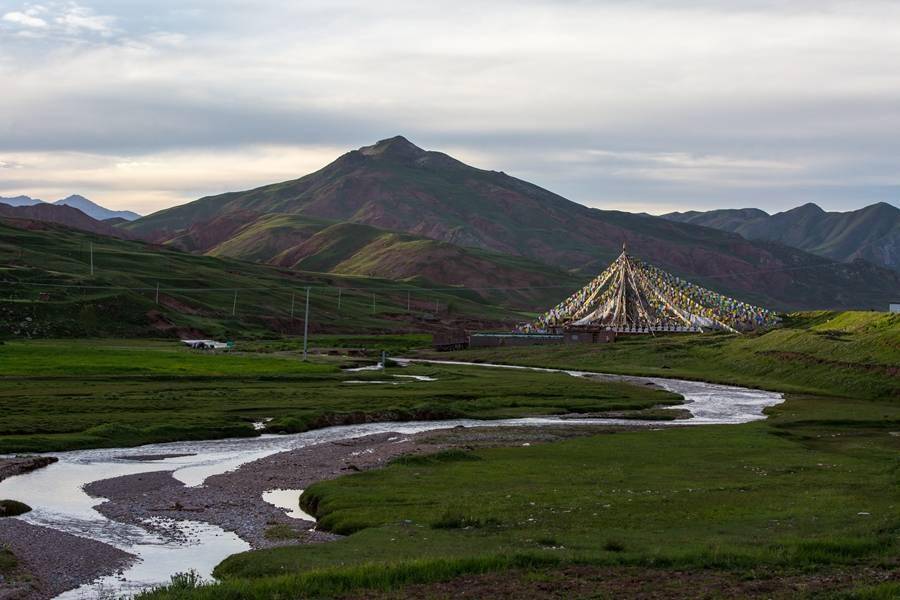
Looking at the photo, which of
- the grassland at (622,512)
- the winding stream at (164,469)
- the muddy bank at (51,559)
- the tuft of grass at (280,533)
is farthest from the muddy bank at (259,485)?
the muddy bank at (51,559)

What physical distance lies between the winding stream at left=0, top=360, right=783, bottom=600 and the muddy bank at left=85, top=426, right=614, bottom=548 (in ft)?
3.04

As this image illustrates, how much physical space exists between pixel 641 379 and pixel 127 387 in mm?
62318

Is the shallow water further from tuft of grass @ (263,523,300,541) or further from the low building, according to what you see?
the low building

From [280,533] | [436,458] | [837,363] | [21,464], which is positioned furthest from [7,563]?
[837,363]

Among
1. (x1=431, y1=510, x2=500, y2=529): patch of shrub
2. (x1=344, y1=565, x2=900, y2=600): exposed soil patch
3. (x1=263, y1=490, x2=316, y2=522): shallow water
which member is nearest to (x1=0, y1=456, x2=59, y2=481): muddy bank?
(x1=263, y1=490, x2=316, y2=522): shallow water

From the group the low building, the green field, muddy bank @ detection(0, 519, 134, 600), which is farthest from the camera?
the low building

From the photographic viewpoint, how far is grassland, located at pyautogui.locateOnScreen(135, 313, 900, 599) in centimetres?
2947

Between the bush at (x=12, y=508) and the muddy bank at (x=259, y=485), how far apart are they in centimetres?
286

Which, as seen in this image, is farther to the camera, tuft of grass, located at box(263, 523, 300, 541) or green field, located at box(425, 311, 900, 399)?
green field, located at box(425, 311, 900, 399)

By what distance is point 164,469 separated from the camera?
5516 centimetres

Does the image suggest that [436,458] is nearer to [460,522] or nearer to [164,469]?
[164,469]

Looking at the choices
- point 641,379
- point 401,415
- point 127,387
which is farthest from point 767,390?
point 127,387

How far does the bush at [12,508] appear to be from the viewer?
41.0m

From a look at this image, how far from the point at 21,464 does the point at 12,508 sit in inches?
484
